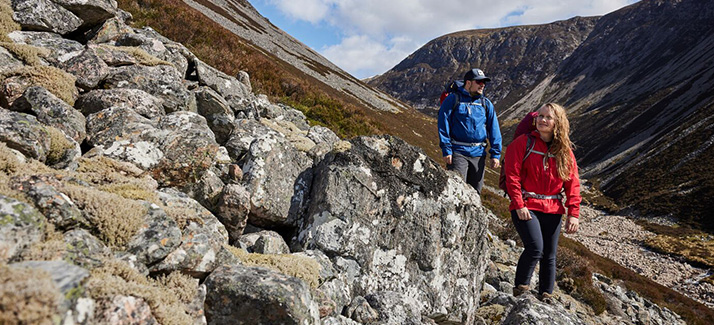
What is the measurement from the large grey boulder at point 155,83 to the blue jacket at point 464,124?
242 inches

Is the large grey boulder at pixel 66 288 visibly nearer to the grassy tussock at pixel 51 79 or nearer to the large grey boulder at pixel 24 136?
the large grey boulder at pixel 24 136

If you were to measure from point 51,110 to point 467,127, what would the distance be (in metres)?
7.62

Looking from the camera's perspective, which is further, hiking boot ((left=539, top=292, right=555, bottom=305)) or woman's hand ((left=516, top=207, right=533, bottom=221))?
hiking boot ((left=539, top=292, right=555, bottom=305))

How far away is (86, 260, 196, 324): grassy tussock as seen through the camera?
272 centimetres

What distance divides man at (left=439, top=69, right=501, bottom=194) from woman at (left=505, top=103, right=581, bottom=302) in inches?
48.7

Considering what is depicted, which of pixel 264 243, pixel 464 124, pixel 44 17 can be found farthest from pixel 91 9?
pixel 464 124

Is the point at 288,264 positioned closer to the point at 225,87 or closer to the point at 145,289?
the point at 145,289

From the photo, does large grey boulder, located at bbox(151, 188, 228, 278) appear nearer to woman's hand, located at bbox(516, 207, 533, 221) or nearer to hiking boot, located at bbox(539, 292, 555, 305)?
woman's hand, located at bbox(516, 207, 533, 221)

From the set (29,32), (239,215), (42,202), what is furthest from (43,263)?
(29,32)

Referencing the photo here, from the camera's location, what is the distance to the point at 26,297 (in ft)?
6.95

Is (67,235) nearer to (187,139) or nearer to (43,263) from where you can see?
(43,263)

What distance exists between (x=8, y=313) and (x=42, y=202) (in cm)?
157

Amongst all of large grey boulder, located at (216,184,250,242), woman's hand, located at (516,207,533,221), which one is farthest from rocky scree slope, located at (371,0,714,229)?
large grey boulder, located at (216,184,250,242)

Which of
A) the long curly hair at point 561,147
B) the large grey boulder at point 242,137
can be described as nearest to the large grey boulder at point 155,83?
the large grey boulder at point 242,137
